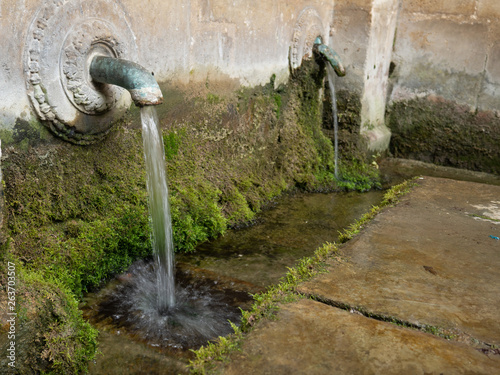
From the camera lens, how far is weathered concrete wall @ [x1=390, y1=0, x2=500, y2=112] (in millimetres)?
5762

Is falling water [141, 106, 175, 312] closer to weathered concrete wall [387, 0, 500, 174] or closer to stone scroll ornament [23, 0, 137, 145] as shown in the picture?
stone scroll ornament [23, 0, 137, 145]

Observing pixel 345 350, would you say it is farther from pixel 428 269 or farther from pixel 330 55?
pixel 330 55

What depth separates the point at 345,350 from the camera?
1.51 meters

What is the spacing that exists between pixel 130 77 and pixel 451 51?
455 cm

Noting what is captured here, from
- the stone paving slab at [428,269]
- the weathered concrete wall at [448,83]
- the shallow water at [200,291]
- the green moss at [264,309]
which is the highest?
the weathered concrete wall at [448,83]

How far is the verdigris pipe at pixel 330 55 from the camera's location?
5.28m

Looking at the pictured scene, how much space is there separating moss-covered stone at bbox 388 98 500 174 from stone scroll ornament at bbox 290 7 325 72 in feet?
5.47

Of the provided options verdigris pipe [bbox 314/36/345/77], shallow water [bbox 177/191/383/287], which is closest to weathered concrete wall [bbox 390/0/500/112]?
verdigris pipe [bbox 314/36/345/77]

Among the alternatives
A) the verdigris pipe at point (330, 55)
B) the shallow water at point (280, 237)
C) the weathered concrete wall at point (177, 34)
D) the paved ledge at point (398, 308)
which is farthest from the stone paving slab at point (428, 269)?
the verdigris pipe at point (330, 55)

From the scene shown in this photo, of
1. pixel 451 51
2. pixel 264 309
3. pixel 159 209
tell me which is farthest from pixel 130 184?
pixel 451 51

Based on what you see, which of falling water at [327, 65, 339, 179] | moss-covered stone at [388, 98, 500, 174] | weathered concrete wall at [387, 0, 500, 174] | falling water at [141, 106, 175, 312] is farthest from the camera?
moss-covered stone at [388, 98, 500, 174]

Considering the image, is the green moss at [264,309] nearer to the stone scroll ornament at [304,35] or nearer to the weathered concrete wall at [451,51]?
the stone scroll ornament at [304,35]

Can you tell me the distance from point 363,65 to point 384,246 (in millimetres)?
3765

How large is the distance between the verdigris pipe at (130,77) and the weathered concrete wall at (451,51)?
4.33 meters
